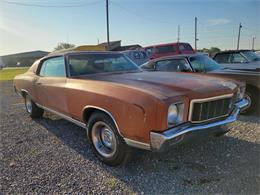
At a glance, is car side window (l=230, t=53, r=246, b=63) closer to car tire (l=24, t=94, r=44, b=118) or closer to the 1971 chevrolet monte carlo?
the 1971 chevrolet monte carlo

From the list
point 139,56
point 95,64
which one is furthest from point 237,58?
point 139,56

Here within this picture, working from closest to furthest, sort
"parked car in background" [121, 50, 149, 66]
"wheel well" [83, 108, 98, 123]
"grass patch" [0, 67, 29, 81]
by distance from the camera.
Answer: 1. "wheel well" [83, 108, 98, 123]
2. "parked car in background" [121, 50, 149, 66]
3. "grass patch" [0, 67, 29, 81]

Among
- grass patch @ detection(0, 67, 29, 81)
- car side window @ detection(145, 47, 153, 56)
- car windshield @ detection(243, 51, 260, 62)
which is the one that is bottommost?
grass patch @ detection(0, 67, 29, 81)

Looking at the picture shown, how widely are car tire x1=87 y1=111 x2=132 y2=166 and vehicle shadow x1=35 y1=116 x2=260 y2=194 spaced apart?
13cm

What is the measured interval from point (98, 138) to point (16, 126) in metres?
2.73

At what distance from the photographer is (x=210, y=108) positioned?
2629 millimetres

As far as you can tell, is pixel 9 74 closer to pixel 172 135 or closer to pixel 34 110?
pixel 34 110

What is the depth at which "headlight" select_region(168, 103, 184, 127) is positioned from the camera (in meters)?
2.34

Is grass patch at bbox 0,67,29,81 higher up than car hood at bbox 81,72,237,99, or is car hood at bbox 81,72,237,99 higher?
car hood at bbox 81,72,237,99

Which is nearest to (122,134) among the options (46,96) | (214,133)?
(214,133)

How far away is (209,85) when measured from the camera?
9.05 feet

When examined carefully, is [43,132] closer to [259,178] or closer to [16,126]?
[16,126]

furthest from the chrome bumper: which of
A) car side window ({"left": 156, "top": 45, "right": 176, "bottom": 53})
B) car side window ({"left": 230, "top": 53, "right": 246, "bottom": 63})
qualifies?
car side window ({"left": 156, "top": 45, "right": 176, "bottom": 53})

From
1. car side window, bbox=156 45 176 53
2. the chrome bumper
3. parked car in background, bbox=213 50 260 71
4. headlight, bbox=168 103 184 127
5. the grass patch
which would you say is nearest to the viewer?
the chrome bumper
